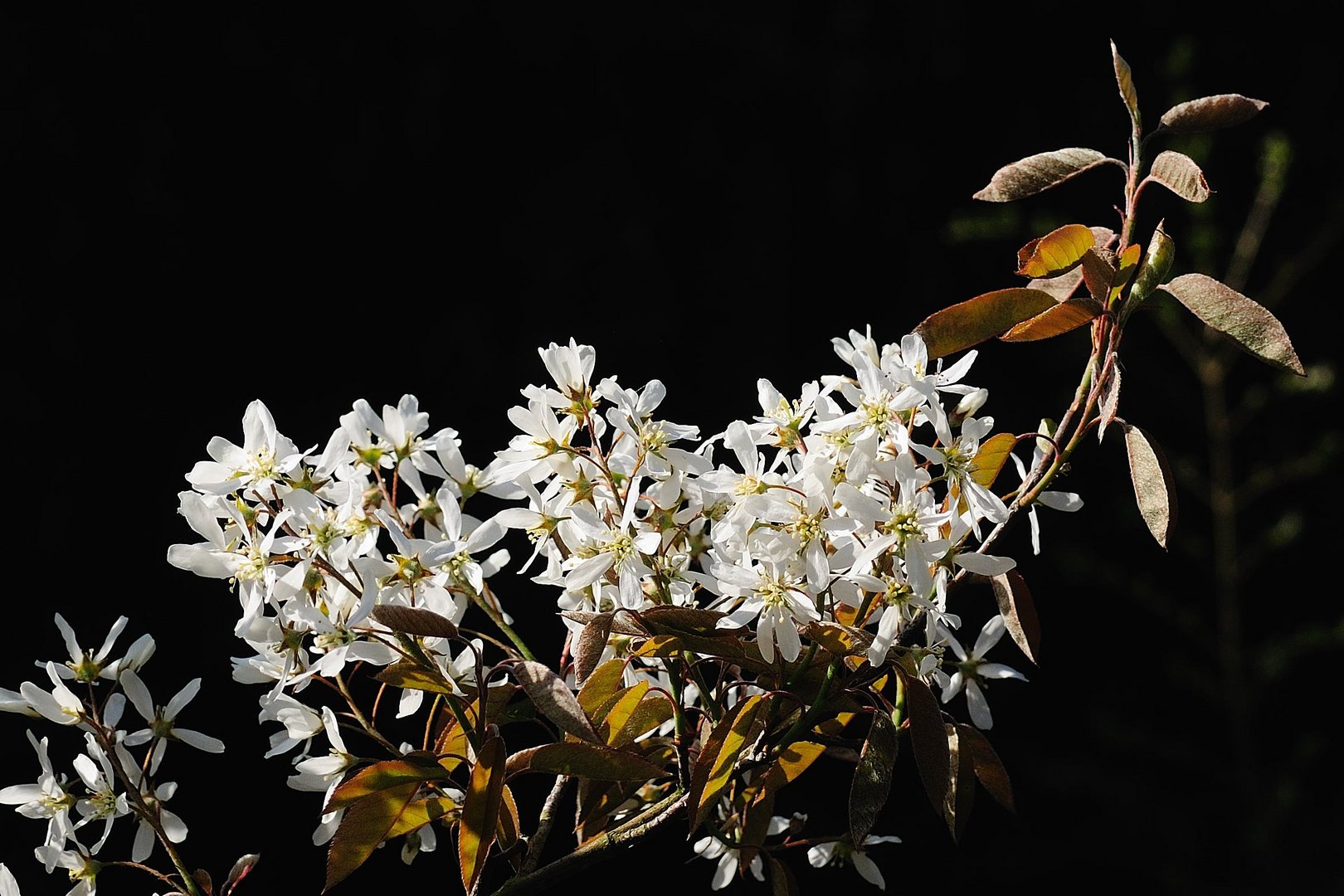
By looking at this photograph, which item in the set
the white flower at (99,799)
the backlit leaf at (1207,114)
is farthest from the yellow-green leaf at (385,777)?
the backlit leaf at (1207,114)

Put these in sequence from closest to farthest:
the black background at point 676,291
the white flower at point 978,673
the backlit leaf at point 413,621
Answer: the backlit leaf at point 413,621, the white flower at point 978,673, the black background at point 676,291

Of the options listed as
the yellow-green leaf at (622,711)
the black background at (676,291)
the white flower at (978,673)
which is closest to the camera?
the yellow-green leaf at (622,711)

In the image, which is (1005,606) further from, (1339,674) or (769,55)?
(1339,674)

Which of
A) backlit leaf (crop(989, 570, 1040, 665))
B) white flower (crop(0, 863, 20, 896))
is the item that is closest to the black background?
Answer: white flower (crop(0, 863, 20, 896))

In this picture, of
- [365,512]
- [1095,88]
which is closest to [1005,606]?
[365,512]

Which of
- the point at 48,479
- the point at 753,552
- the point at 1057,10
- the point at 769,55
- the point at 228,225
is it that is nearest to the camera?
the point at 753,552

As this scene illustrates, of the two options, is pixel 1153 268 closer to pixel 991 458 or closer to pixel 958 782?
pixel 991 458

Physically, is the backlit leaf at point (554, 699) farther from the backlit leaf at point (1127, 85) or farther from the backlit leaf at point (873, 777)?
the backlit leaf at point (1127, 85)
